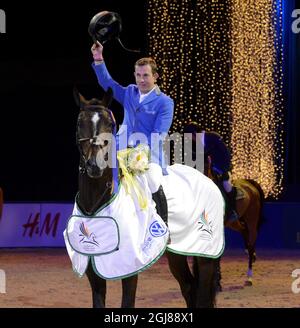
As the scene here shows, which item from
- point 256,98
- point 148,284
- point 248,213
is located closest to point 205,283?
point 148,284

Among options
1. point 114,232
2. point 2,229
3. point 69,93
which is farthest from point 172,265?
point 69,93

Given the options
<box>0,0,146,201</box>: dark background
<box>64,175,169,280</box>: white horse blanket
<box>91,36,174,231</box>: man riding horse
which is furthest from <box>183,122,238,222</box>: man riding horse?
<box>0,0,146,201</box>: dark background

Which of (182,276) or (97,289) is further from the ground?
(97,289)

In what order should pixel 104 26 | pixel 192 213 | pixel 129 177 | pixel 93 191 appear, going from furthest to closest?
pixel 192 213 < pixel 104 26 < pixel 129 177 < pixel 93 191

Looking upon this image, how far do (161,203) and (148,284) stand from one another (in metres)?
4.19

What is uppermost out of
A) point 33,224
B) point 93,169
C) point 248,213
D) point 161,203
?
point 93,169

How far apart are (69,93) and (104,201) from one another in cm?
1197

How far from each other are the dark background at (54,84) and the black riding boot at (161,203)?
9.53 meters

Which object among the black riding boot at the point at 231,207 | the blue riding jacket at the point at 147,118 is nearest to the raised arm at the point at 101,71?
the blue riding jacket at the point at 147,118

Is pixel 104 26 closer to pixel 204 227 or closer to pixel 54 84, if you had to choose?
pixel 204 227

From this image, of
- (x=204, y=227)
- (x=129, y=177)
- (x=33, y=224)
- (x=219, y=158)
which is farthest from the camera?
(x=33, y=224)

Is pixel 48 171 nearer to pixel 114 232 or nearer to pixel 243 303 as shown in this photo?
pixel 243 303

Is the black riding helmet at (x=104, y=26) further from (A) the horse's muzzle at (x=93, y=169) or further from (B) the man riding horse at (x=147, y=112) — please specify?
(A) the horse's muzzle at (x=93, y=169)

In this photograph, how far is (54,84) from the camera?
1605cm
